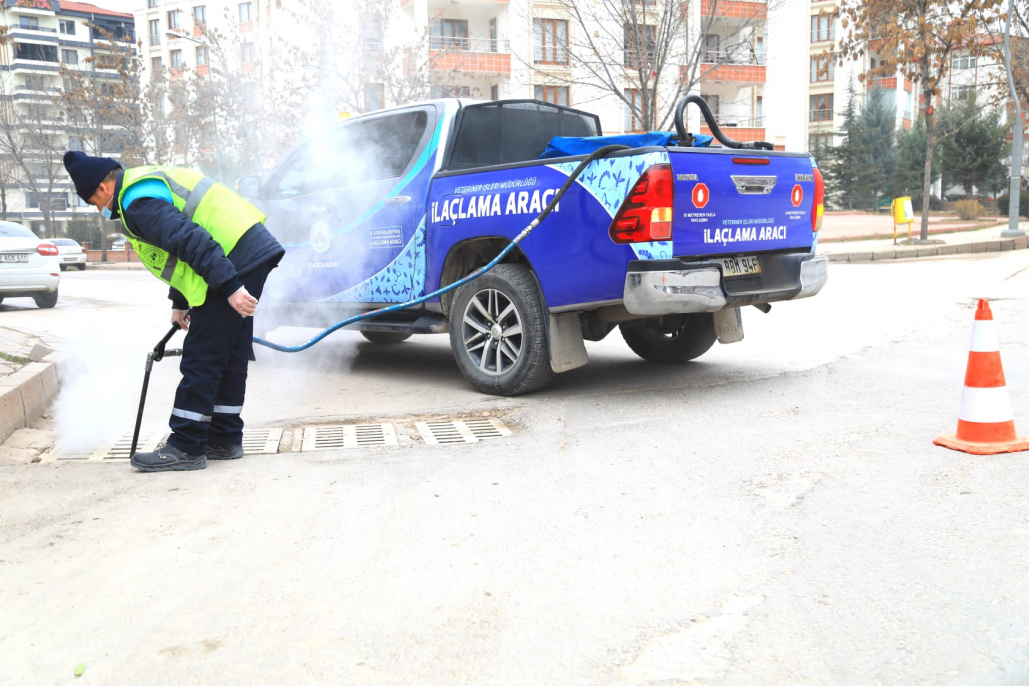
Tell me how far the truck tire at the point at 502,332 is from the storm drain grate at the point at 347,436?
0.89 meters

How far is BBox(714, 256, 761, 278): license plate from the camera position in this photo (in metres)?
5.51

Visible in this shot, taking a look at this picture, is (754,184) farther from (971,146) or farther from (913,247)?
(971,146)

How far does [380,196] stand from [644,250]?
7.51 feet

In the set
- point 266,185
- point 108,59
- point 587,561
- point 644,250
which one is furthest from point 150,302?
point 108,59

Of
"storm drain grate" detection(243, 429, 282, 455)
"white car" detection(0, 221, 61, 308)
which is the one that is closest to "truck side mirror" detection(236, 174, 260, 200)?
"storm drain grate" detection(243, 429, 282, 455)

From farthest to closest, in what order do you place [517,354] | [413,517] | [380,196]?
1. [380,196]
2. [517,354]
3. [413,517]

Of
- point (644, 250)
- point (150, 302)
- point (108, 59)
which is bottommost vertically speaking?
point (150, 302)

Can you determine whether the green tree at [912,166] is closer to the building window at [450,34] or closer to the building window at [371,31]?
the building window at [450,34]

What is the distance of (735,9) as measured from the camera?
18438mm

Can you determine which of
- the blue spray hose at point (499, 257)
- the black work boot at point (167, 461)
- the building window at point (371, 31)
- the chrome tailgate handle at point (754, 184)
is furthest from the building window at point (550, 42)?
the black work boot at point (167, 461)

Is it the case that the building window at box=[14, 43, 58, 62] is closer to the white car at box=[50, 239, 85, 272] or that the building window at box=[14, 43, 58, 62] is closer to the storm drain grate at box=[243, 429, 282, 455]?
the white car at box=[50, 239, 85, 272]

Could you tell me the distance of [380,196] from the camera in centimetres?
656

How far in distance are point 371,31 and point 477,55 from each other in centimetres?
2351

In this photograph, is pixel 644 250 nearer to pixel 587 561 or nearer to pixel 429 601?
pixel 587 561
